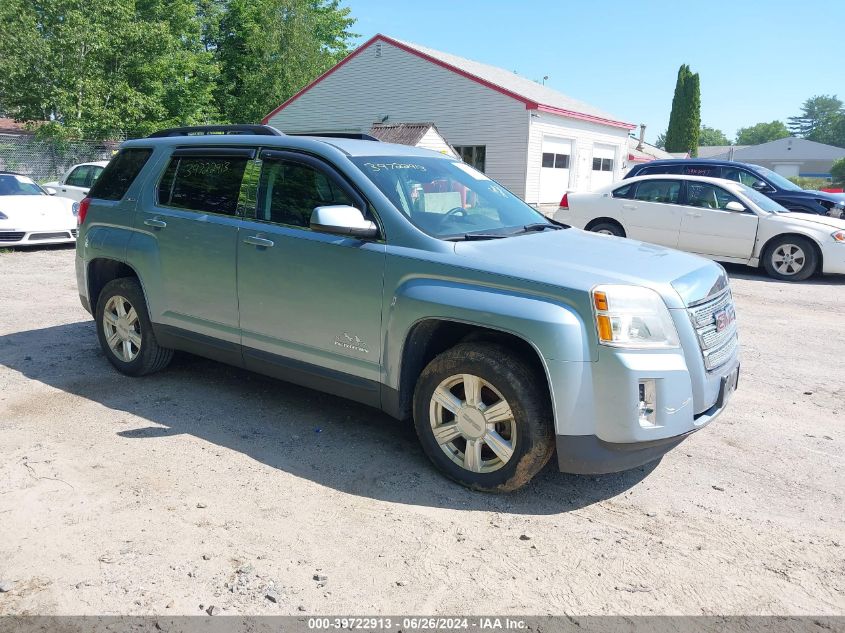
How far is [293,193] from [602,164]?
27.2 meters

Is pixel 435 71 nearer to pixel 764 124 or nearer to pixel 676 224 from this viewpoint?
pixel 676 224

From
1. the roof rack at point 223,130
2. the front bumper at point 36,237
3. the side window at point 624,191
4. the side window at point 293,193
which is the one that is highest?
the roof rack at point 223,130

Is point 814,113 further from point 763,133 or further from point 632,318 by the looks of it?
point 632,318

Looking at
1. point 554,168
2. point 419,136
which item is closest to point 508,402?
point 419,136

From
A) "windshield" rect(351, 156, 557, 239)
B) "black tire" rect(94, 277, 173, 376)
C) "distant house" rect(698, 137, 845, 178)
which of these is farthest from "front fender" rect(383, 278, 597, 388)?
"distant house" rect(698, 137, 845, 178)

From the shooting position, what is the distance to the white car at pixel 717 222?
34.3 ft

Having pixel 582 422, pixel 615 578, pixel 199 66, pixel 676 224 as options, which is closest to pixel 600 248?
pixel 582 422

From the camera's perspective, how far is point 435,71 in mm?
24594

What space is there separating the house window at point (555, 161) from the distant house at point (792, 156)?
2472 inches

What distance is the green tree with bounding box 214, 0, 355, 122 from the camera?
1393 inches

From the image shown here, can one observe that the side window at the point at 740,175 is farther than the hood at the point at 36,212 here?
Yes

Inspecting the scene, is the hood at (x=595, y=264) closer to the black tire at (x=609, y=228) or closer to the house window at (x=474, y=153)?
the black tire at (x=609, y=228)

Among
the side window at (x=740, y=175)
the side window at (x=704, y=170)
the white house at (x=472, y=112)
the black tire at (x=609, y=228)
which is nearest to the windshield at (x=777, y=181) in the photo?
the side window at (x=740, y=175)

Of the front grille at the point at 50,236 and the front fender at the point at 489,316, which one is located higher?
the front fender at the point at 489,316
